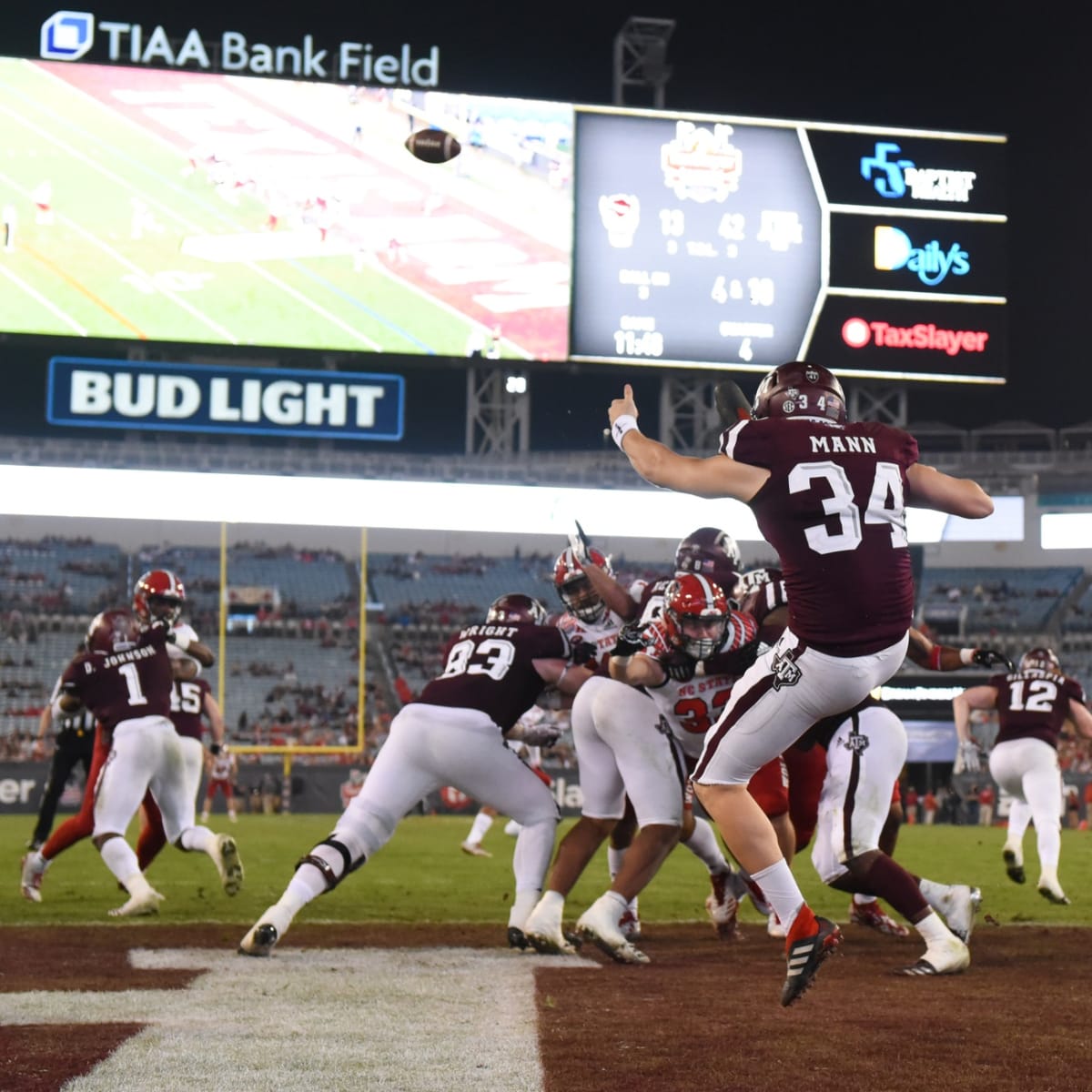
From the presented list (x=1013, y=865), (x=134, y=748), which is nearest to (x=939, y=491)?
(x=134, y=748)

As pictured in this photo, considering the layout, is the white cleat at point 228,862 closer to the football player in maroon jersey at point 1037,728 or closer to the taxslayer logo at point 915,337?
the football player in maroon jersey at point 1037,728

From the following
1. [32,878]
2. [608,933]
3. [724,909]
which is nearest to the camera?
[608,933]

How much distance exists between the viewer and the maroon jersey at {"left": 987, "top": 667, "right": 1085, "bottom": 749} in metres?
11.7

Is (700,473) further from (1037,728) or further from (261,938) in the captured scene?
(1037,728)

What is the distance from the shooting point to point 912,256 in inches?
912

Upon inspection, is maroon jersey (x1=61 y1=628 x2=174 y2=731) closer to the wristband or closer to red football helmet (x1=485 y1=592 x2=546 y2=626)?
red football helmet (x1=485 y1=592 x2=546 y2=626)

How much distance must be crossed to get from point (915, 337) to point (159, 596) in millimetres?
15664

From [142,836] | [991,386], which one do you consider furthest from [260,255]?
[142,836]

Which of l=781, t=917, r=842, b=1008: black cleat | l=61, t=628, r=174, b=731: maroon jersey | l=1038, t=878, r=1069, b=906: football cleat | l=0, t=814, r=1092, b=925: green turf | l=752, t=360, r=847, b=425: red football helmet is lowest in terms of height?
l=0, t=814, r=1092, b=925: green turf

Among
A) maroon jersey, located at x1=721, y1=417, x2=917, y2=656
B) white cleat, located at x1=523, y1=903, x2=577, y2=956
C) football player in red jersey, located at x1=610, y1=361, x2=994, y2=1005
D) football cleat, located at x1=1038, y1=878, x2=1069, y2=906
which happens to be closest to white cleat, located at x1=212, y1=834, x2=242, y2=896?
white cleat, located at x1=523, y1=903, x2=577, y2=956

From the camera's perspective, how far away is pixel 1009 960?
7.47m

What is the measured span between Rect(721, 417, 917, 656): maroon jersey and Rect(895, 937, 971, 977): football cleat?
2.13m

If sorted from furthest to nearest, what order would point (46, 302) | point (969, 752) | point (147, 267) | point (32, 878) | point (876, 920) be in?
point (147, 267) < point (46, 302) < point (969, 752) < point (32, 878) < point (876, 920)

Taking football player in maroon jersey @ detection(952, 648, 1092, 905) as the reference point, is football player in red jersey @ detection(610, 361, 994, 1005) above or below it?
above
